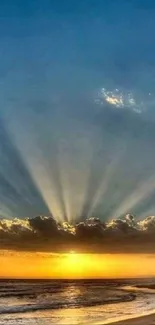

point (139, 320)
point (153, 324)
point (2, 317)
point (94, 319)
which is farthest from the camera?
point (2, 317)

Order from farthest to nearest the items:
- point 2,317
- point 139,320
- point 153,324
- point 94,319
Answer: point 2,317, point 94,319, point 139,320, point 153,324

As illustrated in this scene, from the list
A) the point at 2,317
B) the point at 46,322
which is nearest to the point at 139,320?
the point at 46,322

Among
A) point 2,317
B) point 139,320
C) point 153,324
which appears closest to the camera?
point 153,324

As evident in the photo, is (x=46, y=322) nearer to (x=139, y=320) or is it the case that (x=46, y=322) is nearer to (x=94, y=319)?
(x=94, y=319)

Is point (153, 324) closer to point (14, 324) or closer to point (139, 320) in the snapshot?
point (139, 320)

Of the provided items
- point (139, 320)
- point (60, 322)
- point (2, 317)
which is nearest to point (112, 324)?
point (139, 320)

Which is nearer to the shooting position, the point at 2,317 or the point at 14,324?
the point at 14,324

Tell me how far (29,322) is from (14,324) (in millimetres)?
1702

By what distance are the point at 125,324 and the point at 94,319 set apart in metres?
5.65

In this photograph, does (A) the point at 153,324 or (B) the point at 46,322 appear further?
(B) the point at 46,322

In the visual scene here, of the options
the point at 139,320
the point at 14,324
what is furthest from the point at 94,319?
the point at 14,324

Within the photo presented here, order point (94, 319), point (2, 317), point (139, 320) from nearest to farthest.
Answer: point (139, 320)
point (94, 319)
point (2, 317)

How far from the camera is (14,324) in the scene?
3428 cm

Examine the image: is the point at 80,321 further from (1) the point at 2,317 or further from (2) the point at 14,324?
Result: (1) the point at 2,317
